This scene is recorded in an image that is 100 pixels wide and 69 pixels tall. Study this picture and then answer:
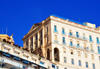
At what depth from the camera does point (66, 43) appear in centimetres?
10238

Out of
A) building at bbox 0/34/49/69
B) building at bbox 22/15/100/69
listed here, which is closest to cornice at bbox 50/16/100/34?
building at bbox 22/15/100/69

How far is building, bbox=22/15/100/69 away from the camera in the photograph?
9919cm

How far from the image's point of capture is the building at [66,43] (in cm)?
9919

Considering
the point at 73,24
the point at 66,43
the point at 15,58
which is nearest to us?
the point at 15,58

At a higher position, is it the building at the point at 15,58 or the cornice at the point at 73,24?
the cornice at the point at 73,24

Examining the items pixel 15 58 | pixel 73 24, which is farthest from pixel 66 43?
pixel 15 58

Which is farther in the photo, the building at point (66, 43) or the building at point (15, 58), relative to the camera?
the building at point (66, 43)

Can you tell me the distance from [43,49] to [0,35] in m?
18.5

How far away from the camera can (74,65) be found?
330 ft

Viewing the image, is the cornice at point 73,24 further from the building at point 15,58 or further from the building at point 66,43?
the building at point 15,58

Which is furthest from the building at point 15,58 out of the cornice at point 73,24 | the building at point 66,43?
the cornice at point 73,24

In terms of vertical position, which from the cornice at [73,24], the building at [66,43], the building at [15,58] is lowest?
the building at [15,58]

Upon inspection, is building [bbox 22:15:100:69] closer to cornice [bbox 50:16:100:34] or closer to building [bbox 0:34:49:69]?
cornice [bbox 50:16:100:34]

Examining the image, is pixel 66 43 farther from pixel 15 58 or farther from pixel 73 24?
pixel 15 58
